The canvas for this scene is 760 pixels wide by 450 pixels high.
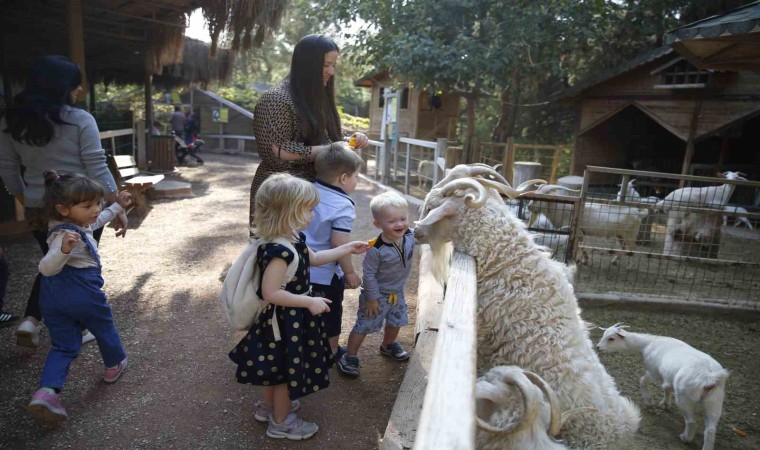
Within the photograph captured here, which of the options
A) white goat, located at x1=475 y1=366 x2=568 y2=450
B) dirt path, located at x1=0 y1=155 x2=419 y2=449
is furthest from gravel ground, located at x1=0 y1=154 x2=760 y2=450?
white goat, located at x1=475 y1=366 x2=568 y2=450

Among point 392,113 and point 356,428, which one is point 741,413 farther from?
point 392,113

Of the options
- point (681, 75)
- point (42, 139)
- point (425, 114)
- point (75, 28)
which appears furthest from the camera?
point (425, 114)

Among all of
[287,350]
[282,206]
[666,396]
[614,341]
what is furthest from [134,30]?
[666,396]

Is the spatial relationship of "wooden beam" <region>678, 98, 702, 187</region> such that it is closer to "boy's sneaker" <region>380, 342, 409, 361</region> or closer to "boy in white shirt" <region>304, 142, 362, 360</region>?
"boy's sneaker" <region>380, 342, 409, 361</region>

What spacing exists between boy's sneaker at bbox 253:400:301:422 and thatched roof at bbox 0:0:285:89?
6.34 m

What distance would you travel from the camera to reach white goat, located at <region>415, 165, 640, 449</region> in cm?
196

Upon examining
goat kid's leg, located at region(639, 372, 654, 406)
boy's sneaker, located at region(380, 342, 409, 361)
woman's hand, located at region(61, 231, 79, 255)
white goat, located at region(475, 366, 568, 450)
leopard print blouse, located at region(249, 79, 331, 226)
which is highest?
leopard print blouse, located at region(249, 79, 331, 226)

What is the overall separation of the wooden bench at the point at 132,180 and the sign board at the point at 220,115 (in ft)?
39.0

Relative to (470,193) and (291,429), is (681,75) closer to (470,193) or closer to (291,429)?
(470,193)

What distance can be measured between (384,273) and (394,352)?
73 cm

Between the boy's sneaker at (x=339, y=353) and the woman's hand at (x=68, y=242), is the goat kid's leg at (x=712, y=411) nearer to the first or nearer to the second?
the boy's sneaker at (x=339, y=353)

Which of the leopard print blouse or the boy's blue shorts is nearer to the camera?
the leopard print blouse

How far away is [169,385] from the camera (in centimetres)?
305

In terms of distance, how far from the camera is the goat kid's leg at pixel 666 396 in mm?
3484
